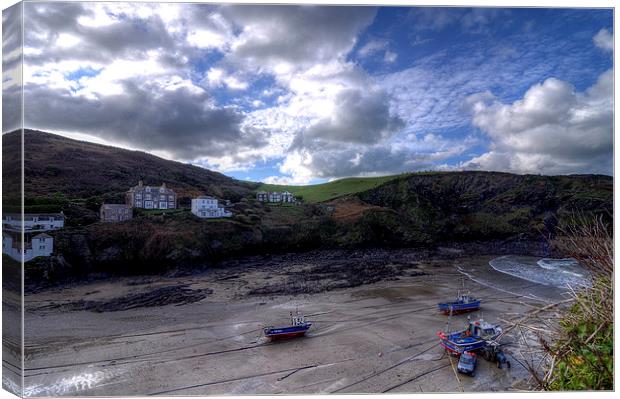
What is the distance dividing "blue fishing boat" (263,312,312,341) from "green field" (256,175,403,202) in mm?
1685

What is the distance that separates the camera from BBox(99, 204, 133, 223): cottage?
409 cm

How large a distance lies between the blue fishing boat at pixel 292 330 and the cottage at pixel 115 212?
237 cm

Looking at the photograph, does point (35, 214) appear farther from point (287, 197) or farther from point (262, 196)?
point (287, 197)

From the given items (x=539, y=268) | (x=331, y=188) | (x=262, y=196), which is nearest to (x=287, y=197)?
(x=262, y=196)

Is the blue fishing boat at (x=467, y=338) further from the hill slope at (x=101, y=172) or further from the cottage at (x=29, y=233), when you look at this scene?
the cottage at (x=29, y=233)

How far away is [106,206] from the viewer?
412 cm

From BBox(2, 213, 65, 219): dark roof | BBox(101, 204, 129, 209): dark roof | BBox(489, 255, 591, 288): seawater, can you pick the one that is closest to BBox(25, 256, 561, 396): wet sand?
BBox(489, 255, 591, 288): seawater

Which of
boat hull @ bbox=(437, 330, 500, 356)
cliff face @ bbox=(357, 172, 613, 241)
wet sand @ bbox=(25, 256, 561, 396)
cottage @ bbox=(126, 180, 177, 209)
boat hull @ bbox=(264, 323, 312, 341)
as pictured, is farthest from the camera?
cliff face @ bbox=(357, 172, 613, 241)

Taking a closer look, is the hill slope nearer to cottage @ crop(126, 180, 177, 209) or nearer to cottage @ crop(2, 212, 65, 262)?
cottage @ crop(126, 180, 177, 209)

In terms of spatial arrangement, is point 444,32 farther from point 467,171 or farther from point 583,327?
point 583,327

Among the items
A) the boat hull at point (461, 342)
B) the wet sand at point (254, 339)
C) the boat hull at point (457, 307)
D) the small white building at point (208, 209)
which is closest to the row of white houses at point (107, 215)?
the small white building at point (208, 209)

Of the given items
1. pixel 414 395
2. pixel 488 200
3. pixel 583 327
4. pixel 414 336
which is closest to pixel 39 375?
pixel 414 395

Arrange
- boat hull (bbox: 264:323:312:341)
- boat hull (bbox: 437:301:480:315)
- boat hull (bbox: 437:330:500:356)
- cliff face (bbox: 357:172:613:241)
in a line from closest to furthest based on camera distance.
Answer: boat hull (bbox: 437:330:500:356)
boat hull (bbox: 264:323:312:341)
boat hull (bbox: 437:301:480:315)
cliff face (bbox: 357:172:613:241)

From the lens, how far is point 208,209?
4.61 meters
